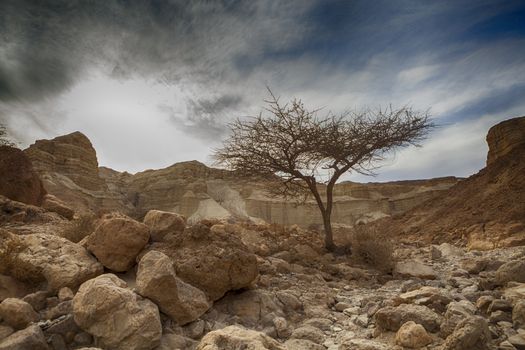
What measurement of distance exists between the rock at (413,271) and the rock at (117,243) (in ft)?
15.5

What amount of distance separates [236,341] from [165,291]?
1.11 m

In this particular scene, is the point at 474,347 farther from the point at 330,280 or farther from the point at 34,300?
the point at 34,300

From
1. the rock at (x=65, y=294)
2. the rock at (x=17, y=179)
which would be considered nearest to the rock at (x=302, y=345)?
the rock at (x=65, y=294)

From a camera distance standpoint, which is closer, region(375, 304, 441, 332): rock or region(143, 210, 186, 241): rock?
region(375, 304, 441, 332): rock

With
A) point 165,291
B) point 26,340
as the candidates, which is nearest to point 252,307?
point 165,291

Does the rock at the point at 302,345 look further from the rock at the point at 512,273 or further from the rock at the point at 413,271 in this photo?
the rock at the point at 413,271

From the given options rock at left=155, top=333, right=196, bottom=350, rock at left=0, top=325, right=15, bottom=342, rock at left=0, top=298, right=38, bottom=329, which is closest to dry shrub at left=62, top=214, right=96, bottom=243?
rock at left=0, top=298, right=38, bottom=329

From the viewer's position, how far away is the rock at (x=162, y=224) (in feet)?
14.4

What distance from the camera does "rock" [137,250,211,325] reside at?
302 cm

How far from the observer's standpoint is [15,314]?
2.63 metres

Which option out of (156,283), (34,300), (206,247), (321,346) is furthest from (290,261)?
(34,300)

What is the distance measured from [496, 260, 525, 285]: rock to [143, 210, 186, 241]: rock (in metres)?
4.21

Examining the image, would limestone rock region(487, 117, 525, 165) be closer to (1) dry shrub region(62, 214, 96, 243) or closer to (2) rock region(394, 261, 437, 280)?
(2) rock region(394, 261, 437, 280)

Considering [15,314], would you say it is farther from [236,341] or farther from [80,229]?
[80,229]
